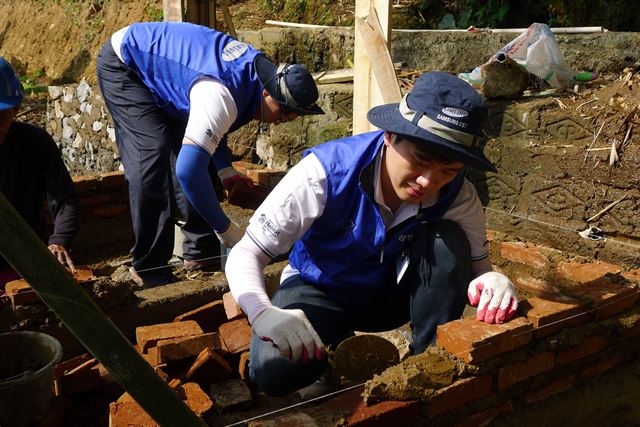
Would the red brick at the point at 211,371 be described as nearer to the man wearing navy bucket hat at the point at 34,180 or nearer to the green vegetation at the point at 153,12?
the man wearing navy bucket hat at the point at 34,180

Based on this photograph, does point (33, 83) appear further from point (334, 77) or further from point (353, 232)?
point (353, 232)

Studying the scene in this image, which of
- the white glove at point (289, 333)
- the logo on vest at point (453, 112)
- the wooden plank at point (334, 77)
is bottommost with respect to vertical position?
the white glove at point (289, 333)

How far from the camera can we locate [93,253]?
468cm

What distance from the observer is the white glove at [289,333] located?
6.36 ft

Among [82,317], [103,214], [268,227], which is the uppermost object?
[82,317]

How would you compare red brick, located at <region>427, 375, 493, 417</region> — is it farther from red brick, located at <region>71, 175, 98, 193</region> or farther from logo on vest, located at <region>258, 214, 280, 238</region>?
red brick, located at <region>71, 175, 98, 193</region>

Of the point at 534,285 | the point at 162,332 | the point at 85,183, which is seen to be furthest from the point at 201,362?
the point at 85,183

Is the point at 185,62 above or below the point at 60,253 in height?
above

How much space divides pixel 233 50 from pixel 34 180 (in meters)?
1.16

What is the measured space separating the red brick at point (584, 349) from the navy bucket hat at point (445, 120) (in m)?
0.84

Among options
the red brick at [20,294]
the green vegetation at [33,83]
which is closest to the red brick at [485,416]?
the red brick at [20,294]

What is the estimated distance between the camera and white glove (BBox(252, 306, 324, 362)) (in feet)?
6.36

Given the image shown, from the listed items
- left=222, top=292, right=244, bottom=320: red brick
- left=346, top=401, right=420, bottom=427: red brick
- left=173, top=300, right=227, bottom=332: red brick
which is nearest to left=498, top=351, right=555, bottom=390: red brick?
left=346, top=401, right=420, bottom=427: red brick

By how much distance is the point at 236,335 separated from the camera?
2721mm
